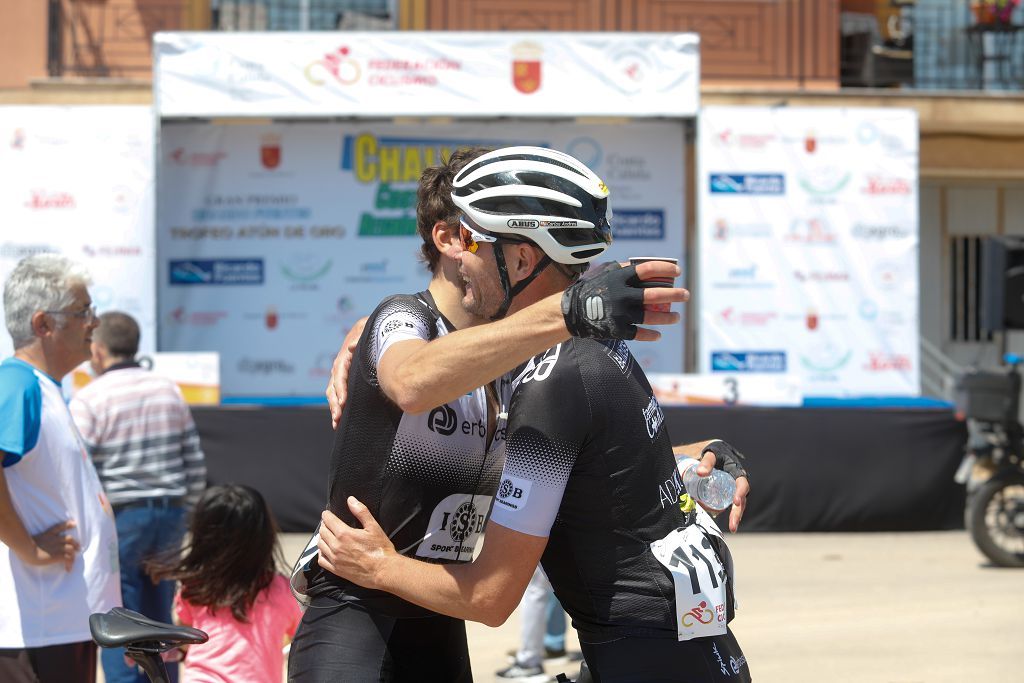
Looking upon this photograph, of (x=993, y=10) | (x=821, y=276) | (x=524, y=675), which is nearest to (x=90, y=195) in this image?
(x=821, y=276)

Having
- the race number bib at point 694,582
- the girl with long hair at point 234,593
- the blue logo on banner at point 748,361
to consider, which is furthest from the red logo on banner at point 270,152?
the race number bib at point 694,582

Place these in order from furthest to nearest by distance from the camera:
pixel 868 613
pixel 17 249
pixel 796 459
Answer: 1. pixel 17 249
2. pixel 796 459
3. pixel 868 613

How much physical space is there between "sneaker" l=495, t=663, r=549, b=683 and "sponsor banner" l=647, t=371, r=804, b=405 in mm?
5272

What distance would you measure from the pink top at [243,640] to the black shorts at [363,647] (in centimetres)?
135

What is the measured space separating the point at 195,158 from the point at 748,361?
5.97m

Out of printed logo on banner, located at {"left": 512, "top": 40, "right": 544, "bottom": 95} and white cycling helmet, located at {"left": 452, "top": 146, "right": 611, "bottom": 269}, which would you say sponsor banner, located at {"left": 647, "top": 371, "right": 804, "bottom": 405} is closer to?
printed logo on banner, located at {"left": 512, "top": 40, "right": 544, "bottom": 95}

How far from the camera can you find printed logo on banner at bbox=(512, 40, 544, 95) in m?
12.1

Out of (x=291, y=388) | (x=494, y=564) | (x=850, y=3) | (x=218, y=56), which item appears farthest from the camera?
(x=850, y=3)

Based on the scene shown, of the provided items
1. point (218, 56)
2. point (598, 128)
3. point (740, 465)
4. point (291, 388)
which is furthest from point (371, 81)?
point (740, 465)

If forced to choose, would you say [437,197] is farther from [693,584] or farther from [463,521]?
[693,584]

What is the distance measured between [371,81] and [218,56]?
4.77 feet

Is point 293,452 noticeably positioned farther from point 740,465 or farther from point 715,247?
point 740,465

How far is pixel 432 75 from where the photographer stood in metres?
12.2

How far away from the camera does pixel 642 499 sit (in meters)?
2.36
